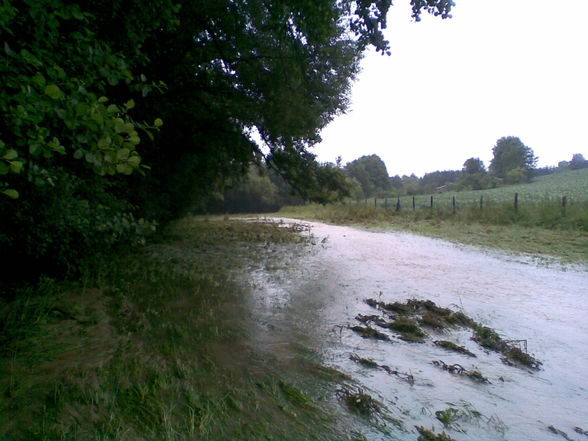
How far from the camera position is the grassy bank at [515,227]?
1269cm

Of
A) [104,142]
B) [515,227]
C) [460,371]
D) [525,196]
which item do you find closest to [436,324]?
[460,371]

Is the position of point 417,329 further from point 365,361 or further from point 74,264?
point 74,264

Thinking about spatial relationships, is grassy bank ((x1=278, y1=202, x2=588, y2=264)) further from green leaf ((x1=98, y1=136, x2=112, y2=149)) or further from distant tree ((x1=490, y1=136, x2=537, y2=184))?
distant tree ((x1=490, y1=136, x2=537, y2=184))

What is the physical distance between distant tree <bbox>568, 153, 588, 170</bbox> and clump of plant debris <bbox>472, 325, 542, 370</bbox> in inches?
2646

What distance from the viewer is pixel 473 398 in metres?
3.84

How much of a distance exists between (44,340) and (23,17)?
9.34 ft

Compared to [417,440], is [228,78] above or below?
above

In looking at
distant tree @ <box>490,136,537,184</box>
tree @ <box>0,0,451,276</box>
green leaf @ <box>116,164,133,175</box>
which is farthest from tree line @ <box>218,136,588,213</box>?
green leaf @ <box>116,164,133,175</box>

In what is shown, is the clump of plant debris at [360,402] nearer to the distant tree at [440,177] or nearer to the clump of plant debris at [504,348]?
the clump of plant debris at [504,348]

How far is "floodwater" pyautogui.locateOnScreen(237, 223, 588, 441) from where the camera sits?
3.58m

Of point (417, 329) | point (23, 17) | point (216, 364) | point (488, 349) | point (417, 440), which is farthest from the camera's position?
point (417, 329)

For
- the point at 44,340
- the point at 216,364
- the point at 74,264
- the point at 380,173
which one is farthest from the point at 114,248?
the point at 380,173

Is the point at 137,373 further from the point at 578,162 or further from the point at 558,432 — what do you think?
the point at 578,162

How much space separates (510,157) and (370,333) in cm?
8427
